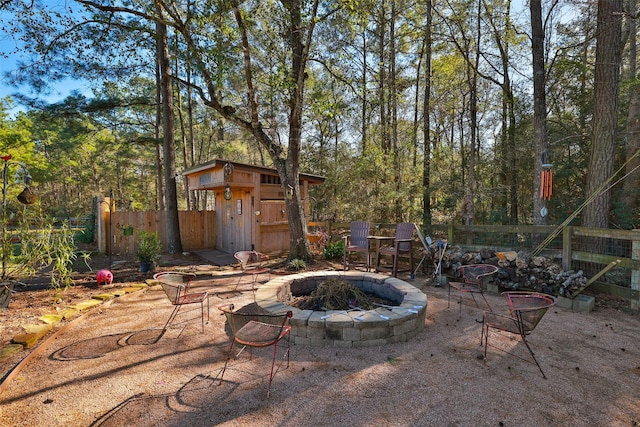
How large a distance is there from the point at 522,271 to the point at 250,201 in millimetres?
6018

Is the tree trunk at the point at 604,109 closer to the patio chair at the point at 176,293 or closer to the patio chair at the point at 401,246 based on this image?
the patio chair at the point at 401,246

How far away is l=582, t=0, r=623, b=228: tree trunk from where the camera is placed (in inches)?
194

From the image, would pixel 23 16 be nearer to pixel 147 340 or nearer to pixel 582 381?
pixel 147 340

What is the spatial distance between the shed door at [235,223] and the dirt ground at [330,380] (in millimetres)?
4618

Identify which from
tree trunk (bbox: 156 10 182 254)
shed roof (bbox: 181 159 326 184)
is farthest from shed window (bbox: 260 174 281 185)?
tree trunk (bbox: 156 10 182 254)

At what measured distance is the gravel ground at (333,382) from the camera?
189 centimetres

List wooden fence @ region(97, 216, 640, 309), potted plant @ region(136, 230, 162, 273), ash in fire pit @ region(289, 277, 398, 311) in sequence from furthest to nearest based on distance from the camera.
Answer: potted plant @ region(136, 230, 162, 273) < wooden fence @ region(97, 216, 640, 309) < ash in fire pit @ region(289, 277, 398, 311)

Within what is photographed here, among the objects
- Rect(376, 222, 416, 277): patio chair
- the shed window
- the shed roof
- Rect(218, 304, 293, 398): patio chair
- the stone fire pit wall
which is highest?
the shed roof

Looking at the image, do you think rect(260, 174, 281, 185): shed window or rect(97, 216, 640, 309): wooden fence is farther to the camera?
rect(260, 174, 281, 185): shed window

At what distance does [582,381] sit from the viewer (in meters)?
2.28

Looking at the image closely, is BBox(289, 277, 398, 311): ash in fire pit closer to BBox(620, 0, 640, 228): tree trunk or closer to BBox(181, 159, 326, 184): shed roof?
BBox(181, 159, 326, 184): shed roof

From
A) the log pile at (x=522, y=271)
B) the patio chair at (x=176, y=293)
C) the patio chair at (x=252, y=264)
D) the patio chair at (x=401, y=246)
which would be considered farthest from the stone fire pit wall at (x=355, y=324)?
the log pile at (x=522, y=271)

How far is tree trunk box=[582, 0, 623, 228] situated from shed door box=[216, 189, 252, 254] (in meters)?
7.07

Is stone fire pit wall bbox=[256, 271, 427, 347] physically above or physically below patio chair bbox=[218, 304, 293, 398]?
below
